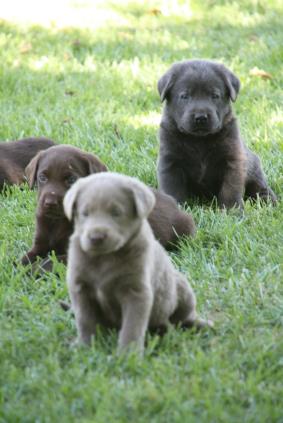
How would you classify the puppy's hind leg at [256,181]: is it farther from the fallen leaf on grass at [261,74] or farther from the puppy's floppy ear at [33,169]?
the fallen leaf on grass at [261,74]

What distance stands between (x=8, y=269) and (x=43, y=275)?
311 millimetres

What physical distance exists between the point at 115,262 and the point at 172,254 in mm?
1907

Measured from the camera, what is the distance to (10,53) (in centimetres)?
1158

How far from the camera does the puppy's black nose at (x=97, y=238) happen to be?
13.7 feet

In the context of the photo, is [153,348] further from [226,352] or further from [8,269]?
[8,269]

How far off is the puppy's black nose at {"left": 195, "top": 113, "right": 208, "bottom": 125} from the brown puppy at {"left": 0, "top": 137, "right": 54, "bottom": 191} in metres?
1.90

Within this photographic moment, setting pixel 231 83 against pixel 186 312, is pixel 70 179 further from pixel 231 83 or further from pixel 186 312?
pixel 231 83

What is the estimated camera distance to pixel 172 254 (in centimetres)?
623

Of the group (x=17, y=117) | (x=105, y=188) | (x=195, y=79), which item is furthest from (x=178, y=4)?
(x=105, y=188)

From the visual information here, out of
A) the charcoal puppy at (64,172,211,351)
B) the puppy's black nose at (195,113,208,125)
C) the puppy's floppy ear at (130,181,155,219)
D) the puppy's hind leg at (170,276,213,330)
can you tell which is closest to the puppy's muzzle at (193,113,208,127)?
the puppy's black nose at (195,113,208,125)

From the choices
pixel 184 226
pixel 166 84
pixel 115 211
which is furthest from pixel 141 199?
pixel 166 84

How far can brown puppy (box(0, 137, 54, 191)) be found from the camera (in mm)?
8328

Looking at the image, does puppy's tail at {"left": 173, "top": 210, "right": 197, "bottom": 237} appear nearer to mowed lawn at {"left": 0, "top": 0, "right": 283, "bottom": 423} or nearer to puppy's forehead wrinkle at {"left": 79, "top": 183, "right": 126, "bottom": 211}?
mowed lawn at {"left": 0, "top": 0, "right": 283, "bottom": 423}

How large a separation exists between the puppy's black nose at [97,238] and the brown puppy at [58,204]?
1.70 metres
